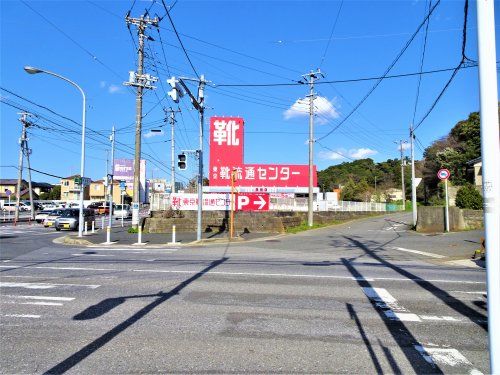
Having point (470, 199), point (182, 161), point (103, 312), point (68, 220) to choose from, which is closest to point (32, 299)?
point (103, 312)

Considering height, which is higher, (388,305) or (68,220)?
(68,220)

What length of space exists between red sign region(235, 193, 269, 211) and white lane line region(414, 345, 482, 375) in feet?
80.3

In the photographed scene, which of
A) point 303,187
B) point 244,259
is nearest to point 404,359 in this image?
point 244,259

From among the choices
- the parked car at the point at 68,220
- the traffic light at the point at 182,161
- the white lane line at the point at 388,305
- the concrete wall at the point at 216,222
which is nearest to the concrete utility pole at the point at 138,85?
the concrete wall at the point at 216,222

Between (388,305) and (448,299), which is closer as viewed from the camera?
(388,305)

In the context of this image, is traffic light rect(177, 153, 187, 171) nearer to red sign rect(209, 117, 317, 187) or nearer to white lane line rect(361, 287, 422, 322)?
white lane line rect(361, 287, 422, 322)

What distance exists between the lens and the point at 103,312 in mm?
6723

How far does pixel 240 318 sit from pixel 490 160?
466 cm

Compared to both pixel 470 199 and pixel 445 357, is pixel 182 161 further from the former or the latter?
pixel 470 199

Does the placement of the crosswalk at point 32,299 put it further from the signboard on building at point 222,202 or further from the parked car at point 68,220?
the parked car at point 68,220

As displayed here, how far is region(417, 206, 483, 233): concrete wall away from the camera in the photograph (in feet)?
82.7

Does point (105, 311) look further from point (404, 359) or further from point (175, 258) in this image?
point (175, 258)

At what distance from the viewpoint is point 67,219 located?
32094mm

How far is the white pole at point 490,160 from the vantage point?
2695 millimetres
